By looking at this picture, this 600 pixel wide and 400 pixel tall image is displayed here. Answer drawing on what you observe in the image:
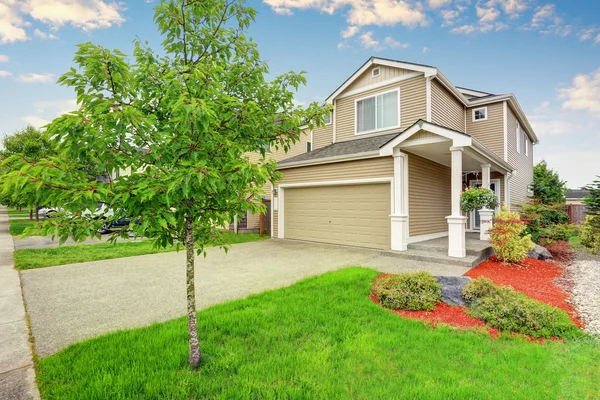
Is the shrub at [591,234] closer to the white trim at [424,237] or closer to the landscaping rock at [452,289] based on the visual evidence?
the white trim at [424,237]

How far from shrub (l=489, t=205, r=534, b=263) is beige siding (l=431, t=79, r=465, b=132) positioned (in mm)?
4745

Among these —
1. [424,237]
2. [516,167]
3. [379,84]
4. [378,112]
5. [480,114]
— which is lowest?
[424,237]

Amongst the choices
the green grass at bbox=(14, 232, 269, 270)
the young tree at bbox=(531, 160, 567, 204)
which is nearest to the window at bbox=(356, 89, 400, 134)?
the green grass at bbox=(14, 232, 269, 270)

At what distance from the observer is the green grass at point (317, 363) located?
2342 mm

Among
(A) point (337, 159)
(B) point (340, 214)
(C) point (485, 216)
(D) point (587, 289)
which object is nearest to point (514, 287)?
(D) point (587, 289)

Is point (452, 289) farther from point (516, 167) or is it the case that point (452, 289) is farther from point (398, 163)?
point (516, 167)

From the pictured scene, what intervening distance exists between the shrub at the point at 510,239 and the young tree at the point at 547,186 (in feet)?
31.0

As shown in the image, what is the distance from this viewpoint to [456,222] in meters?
7.45

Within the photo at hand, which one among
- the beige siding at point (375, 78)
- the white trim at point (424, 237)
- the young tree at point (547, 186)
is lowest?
the white trim at point (424, 237)

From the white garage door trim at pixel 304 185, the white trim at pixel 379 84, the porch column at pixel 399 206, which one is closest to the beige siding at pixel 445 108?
the white trim at pixel 379 84

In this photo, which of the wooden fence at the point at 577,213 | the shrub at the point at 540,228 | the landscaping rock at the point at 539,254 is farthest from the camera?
the wooden fence at the point at 577,213

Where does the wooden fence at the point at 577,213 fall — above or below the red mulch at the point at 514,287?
above

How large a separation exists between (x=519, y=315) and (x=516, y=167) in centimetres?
1294

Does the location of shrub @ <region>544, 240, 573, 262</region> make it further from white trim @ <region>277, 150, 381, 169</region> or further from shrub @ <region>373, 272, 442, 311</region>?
shrub @ <region>373, 272, 442, 311</region>
